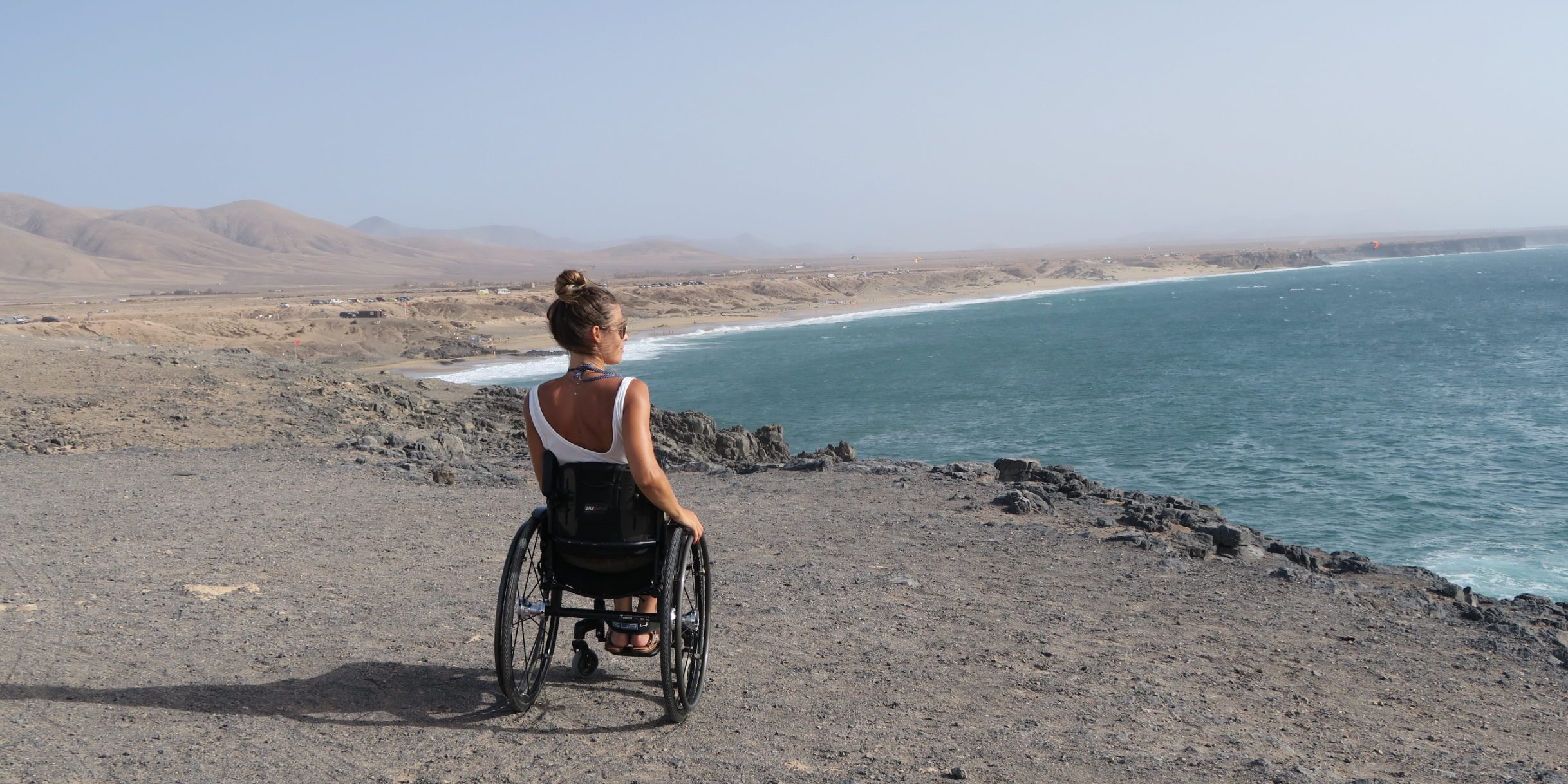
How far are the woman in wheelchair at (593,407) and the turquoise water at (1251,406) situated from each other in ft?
47.1

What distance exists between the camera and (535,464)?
177 inches

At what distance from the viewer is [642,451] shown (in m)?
4.19

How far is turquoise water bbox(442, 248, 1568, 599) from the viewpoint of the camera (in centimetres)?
1903

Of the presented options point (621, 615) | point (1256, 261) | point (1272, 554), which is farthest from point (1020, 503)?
point (1256, 261)

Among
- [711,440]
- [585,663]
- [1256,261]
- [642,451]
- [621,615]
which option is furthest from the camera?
[1256,261]

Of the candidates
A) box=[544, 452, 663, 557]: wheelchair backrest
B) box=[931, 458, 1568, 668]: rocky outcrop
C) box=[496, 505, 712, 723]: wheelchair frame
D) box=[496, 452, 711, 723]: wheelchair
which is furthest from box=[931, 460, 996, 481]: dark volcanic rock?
box=[544, 452, 663, 557]: wheelchair backrest

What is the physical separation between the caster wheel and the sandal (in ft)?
1.05

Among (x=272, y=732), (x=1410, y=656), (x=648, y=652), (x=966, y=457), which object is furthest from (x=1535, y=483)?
(x=272, y=732)

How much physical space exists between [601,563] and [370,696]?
1473 mm

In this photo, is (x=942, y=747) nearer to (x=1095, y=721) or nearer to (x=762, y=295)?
(x=1095, y=721)

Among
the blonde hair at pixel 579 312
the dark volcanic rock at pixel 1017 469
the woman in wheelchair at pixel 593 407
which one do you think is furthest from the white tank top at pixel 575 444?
the dark volcanic rock at pixel 1017 469

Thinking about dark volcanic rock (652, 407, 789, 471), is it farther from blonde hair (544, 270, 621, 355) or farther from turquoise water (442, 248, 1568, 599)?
blonde hair (544, 270, 621, 355)

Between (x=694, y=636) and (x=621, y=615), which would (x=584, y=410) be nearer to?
(x=621, y=615)

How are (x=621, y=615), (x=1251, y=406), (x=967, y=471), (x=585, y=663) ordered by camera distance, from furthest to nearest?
(x=1251, y=406)
(x=967, y=471)
(x=585, y=663)
(x=621, y=615)
